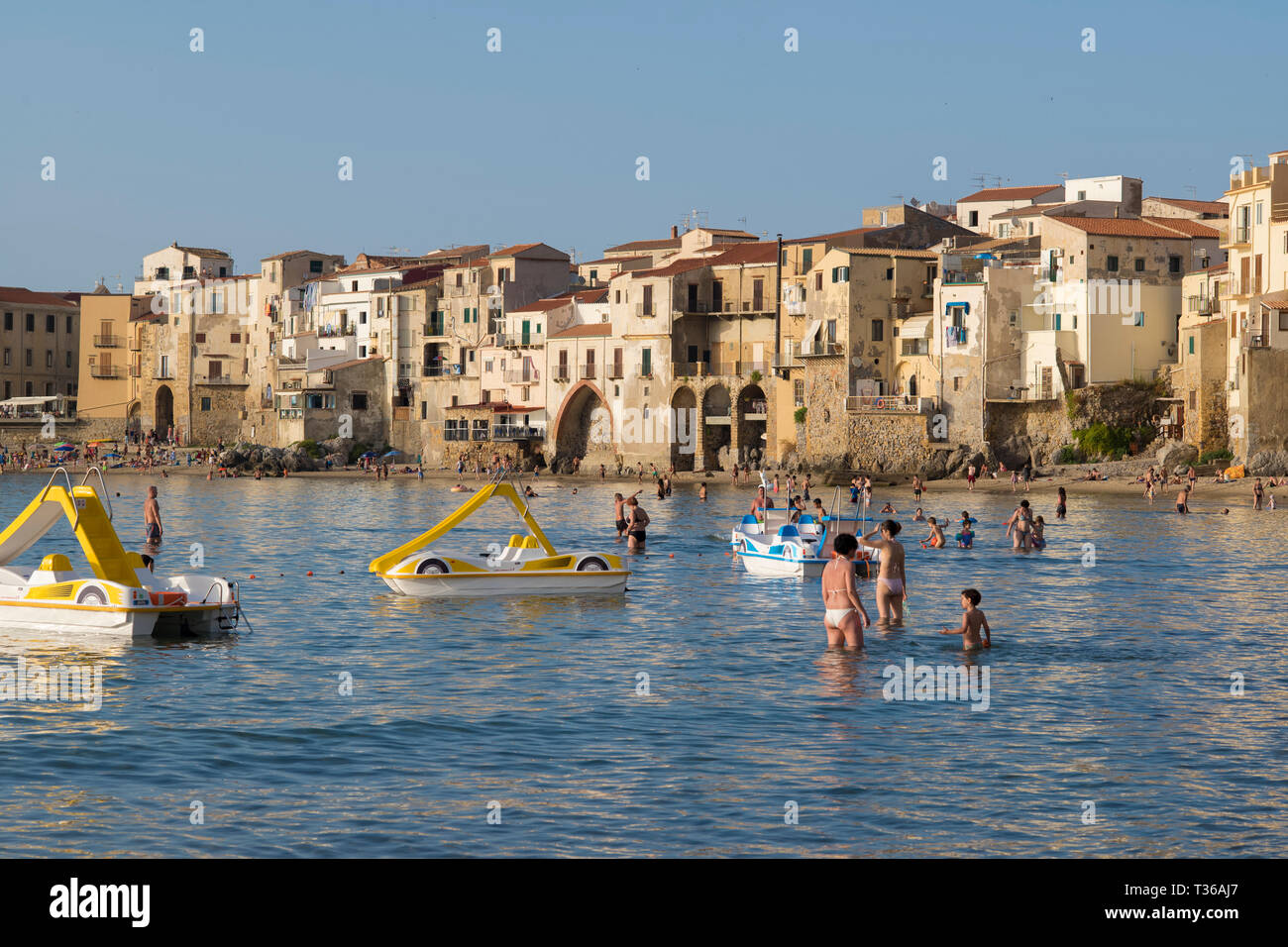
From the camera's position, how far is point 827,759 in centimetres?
1538

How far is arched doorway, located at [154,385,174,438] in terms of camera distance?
128125mm

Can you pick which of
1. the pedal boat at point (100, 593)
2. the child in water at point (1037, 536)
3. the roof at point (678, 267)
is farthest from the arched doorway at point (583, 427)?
the pedal boat at point (100, 593)

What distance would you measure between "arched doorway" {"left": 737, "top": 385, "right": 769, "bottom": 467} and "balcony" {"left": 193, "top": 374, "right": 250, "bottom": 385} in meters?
51.2

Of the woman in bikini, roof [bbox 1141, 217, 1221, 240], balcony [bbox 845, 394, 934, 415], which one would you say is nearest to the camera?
the woman in bikini

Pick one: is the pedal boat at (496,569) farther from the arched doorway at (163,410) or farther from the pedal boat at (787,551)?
the arched doorway at (163,410)

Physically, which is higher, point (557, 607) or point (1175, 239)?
point (1175, 239)

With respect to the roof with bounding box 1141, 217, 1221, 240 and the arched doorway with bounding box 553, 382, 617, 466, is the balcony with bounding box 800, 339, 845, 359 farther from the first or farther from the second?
the roof with bounding box 1141, 217, 1221, 240

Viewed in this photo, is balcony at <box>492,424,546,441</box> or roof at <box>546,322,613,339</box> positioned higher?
roof at <box>546,322,613,339</box>

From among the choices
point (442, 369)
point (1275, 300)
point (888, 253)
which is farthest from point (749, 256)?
point (1275, 300)

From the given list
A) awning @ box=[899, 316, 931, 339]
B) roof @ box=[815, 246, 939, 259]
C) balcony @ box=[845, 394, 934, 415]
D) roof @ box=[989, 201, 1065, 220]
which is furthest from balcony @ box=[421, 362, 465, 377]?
roof @ box=[989, 201, 1065, 220]

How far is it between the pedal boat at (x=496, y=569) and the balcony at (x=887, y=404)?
5417 centimetres
